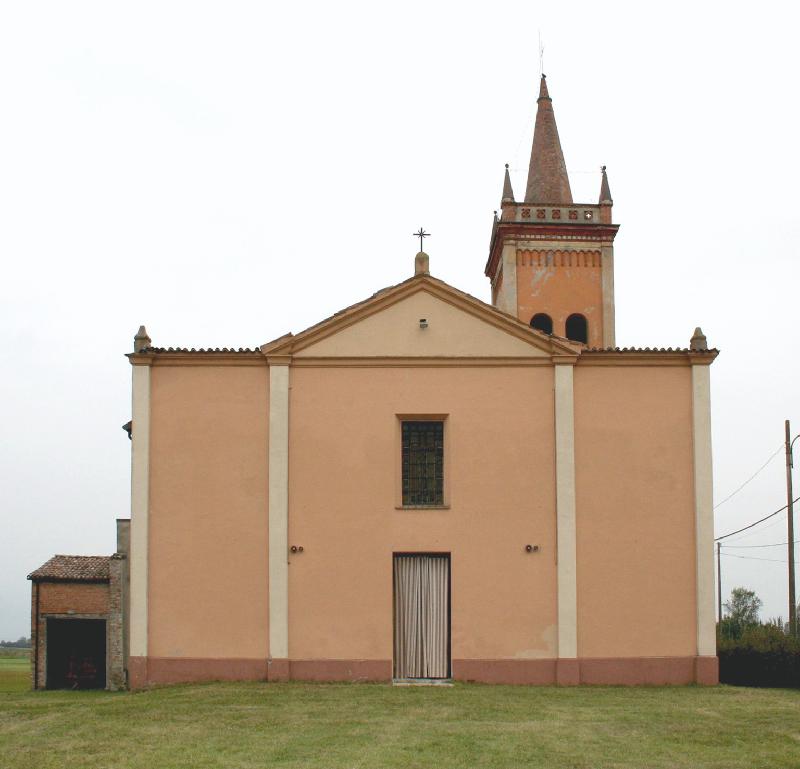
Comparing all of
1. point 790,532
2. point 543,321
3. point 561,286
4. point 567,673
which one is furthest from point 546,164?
point 567,673

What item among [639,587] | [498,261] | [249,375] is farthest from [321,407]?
[498,261]

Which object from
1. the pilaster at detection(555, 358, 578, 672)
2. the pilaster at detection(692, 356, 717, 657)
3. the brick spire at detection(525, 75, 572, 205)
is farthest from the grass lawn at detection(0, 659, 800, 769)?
the brick spire at detection(525, 75, 572, 205)

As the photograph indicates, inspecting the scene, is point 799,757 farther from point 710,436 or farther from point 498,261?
point 498,261

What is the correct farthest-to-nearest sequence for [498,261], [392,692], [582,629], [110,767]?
[498,261], [582,629], [392,692], [110,767]

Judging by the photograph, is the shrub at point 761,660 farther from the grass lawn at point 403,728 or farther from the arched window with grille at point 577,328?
the arched window with grille at point 577,328

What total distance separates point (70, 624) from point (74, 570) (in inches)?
54.8

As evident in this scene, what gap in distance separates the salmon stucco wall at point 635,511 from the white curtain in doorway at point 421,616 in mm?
2554

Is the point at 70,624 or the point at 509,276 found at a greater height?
the point at 509,276

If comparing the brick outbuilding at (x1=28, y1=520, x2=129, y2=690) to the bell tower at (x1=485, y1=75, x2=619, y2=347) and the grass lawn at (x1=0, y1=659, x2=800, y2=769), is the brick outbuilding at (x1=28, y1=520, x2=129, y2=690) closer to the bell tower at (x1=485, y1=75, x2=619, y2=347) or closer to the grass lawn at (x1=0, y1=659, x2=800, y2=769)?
the grass lawn at (x1=0, y1=659, x2=800, y2=769)

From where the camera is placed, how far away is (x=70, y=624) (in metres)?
26.4

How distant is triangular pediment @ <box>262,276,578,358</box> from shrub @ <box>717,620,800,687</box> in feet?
24.0

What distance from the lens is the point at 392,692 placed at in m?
18.2

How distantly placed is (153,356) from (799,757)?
→ 13.2m

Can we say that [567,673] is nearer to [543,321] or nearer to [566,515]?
[566,515]
